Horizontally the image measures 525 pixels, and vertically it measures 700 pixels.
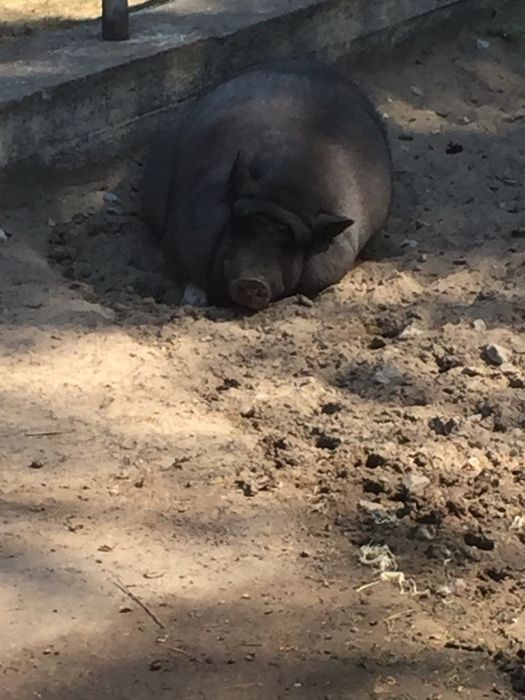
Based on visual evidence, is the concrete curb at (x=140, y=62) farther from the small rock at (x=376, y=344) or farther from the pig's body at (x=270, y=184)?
the small rock at (x=376, y=344)

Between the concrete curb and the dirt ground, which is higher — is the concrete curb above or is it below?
above

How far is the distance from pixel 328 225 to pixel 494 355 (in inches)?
45.4

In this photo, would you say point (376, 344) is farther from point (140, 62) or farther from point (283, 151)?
point (140, 62)

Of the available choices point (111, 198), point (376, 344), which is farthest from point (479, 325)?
point (111, 198)

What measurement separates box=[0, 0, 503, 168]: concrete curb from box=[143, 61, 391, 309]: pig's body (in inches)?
8.6

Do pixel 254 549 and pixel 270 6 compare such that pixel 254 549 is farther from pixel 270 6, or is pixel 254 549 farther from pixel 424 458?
pixel 270 6

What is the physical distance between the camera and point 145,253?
19.8 ft

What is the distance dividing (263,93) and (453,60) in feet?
6.48

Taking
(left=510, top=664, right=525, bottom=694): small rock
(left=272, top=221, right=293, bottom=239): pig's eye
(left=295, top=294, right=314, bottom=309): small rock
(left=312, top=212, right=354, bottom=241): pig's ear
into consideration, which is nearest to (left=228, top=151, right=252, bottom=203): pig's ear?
(left=272, top=221, right=293, bottom=239): pig's eye

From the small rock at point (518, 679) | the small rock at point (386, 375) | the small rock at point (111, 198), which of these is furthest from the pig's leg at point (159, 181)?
the small rock at point (518, 679)

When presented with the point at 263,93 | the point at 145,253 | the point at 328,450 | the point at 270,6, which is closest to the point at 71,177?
the point at 145,253

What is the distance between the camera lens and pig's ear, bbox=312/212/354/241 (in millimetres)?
5664

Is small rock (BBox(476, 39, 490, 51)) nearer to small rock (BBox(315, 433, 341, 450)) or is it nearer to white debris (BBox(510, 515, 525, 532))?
small rock (BBox(315, 433, 341, 450))

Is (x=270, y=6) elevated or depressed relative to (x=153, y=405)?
elevated
